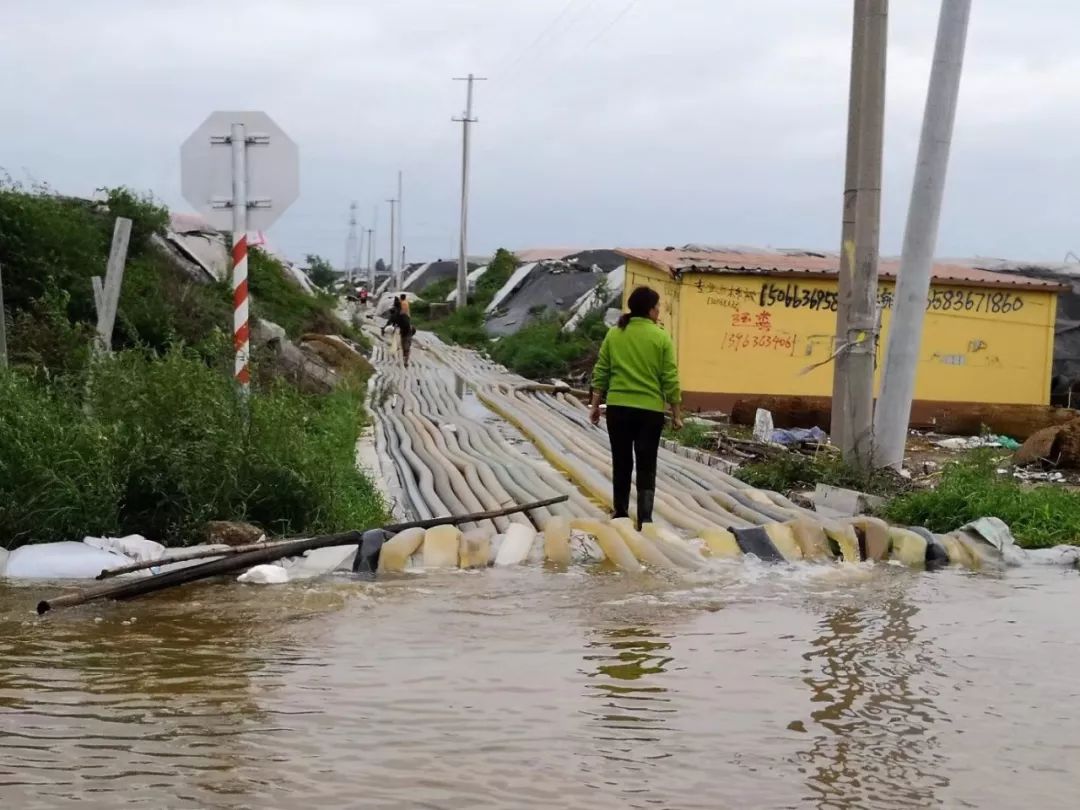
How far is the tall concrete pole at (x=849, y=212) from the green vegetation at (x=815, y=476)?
17.3 inches

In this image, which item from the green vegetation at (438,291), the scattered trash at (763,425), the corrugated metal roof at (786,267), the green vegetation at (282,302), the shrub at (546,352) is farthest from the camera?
the green vegetation at (438,291)

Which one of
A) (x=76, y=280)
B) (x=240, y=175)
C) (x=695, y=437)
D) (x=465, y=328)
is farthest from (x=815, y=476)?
(x=465, y=328)

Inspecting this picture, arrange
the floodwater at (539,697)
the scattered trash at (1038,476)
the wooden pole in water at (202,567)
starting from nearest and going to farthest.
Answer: the floodwater at (539,697), the wooden pole in water at (202,567), the scattered trash at (1038,476)

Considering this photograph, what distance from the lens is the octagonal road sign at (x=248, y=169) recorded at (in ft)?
25.8

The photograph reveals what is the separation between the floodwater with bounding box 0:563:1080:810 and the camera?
3.62 m

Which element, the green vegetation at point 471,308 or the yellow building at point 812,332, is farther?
the green vegetation at point 471,308

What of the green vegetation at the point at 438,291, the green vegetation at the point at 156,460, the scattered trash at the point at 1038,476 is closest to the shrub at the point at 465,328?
the green vegetation at the point at 438,291

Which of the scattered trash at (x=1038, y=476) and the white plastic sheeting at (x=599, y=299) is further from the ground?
the white plastic sheeting at (x=599, y=299)

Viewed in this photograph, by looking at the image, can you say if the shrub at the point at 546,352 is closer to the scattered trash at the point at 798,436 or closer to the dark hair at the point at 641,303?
the scattered trash at the point at 798,436

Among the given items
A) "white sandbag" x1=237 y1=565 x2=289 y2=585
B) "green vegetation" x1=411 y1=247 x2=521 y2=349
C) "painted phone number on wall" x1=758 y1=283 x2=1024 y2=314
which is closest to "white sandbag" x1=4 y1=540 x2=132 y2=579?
"white sandbag" x1=237 y1=565 x2=289 y2=585

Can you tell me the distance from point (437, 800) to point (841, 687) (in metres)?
1.90

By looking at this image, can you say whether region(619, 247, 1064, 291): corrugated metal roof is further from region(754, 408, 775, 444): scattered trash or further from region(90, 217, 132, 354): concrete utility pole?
region(90, 217, 132, 354): concrete utility pole

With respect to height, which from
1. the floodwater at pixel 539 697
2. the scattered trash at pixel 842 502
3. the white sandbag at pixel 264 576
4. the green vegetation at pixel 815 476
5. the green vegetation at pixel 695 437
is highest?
the green vegetation at pixel 695 437

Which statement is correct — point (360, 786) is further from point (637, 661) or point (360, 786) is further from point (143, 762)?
point (637, 661)
